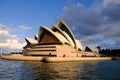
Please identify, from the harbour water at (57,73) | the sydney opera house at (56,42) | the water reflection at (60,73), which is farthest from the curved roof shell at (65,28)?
the water reflection at (60,73)

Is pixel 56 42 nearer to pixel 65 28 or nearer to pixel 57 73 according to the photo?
pixel 65 28

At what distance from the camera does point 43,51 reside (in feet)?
282

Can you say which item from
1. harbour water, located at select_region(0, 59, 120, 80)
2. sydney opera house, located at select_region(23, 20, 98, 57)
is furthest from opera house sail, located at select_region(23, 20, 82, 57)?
harbour water, located at select_region(0, 59, 120, 80)

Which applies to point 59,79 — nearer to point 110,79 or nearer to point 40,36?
point 110,79

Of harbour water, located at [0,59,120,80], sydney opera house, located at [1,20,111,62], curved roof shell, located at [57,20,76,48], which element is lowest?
A: harbour water, located at [0,59,120,80]

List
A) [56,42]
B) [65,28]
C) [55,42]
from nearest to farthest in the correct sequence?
1. [56,42]
2. [55,42]
3. [65,28]

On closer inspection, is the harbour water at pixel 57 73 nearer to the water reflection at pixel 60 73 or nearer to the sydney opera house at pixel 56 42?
the water reflection at pixel 60 73

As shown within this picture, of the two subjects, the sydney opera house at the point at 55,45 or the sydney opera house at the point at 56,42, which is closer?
the sydney opera house at the point at 55,45

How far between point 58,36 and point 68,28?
325 inches

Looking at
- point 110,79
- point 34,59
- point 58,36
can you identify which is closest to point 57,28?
point 58,36

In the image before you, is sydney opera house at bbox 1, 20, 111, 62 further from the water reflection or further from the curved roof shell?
the water reflection

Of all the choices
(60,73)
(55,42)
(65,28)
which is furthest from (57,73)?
(65,28)

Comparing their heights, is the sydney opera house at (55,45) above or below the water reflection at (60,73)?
above

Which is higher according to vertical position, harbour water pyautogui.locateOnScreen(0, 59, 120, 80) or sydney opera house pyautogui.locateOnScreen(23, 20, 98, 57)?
sydney opera house pyautogui.locateOnScreen(23, 20, 98, 57)
